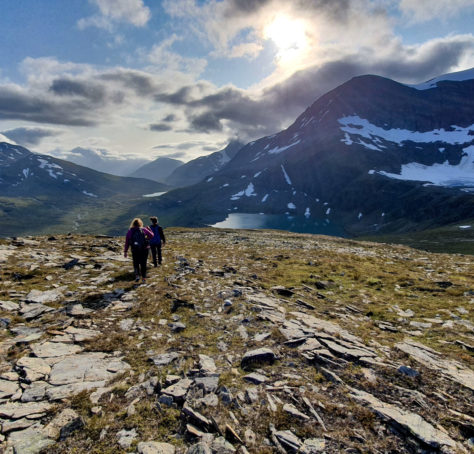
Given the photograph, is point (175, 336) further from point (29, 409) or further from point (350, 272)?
point (350, 272)

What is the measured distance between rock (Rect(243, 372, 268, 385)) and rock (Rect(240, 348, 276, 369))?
0.53 meters

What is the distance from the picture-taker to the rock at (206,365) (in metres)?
6.73

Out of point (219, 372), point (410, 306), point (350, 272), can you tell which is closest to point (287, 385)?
point (219, 372)

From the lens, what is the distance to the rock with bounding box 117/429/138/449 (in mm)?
4606

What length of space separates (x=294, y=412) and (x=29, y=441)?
4881 mm

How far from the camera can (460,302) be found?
12.7 m

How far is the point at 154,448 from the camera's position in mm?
4574

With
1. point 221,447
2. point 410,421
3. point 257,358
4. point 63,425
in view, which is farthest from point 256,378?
point 63,425

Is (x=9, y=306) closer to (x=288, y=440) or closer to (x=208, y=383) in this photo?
(x=208, y=383)

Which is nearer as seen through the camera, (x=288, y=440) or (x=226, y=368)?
(x=288, y=440)

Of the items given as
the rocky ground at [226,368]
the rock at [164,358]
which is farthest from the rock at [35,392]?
the rock at [164,358]

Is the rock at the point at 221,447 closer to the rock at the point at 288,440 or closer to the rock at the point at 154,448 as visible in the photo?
the rock at the point at 154,448

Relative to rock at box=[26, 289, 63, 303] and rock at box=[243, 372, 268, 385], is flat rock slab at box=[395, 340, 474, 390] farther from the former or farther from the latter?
rock at box=[26, 289, 63, 303]

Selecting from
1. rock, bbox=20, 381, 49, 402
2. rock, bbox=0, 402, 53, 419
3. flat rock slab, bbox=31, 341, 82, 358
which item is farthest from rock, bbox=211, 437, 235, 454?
flat rock slab, bbox=31, 341, 82, 358
